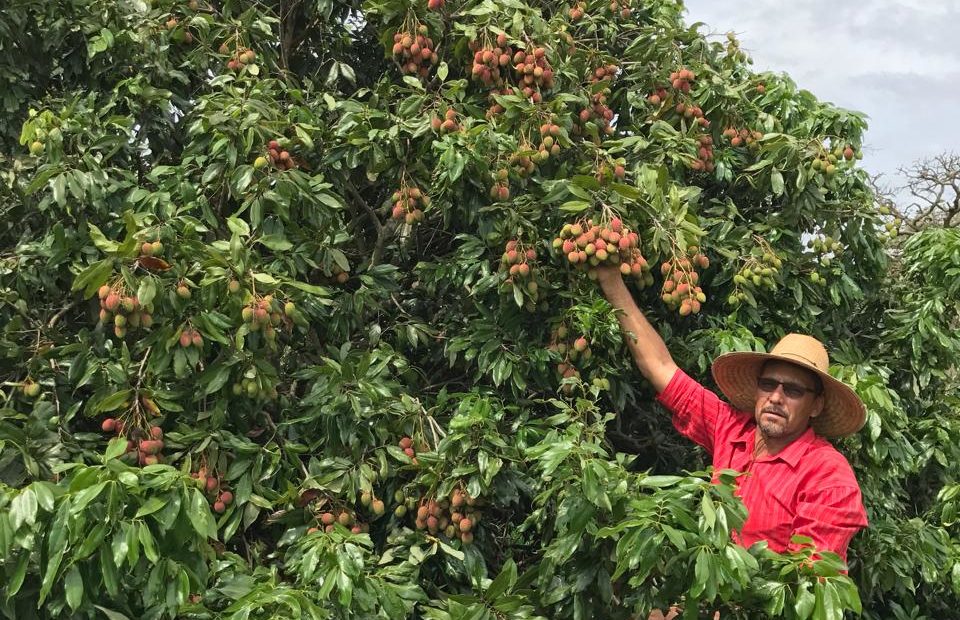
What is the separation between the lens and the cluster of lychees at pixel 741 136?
12.9 feet

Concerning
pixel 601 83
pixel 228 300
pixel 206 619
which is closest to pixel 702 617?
pixel 206 619

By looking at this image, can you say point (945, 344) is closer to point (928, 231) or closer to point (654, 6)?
point (928, 231)

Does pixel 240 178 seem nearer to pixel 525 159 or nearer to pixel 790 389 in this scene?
pixel 525 159

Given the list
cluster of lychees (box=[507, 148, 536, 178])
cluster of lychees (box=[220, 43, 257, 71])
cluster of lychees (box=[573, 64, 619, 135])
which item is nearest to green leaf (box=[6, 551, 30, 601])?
cluster of lychees (box=[507, 148, 536, 178])

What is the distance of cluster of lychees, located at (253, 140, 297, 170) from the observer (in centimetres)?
297

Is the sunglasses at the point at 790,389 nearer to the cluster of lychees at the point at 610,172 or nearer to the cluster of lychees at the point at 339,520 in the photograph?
the cluster of lychees at the point at 610,172

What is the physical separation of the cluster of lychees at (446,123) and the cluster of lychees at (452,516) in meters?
1.12

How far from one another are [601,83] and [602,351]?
3.33ft

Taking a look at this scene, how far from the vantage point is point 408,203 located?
10.6ft

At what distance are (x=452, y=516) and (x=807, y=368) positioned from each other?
4.08ft

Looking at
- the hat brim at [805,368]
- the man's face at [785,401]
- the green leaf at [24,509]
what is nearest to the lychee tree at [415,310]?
the green leaf at [24,509]

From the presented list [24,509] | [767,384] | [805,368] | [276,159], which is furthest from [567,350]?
[24,509]

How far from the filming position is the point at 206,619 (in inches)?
93.0

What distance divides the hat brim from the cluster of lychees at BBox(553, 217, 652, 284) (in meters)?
0.48
